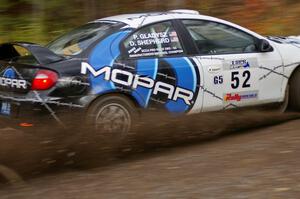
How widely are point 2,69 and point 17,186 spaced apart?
5.89 feet

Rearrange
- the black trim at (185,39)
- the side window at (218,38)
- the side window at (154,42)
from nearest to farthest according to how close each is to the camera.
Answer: the side window at (154,42) → the black trim at (185,39) → the side window at (218,38)

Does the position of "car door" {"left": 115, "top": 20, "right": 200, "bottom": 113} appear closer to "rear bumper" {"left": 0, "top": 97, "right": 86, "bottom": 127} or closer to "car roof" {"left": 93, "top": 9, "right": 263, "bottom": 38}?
"car roof" {"left": 93, "top": 9, "right": 263, "bottom": 38}

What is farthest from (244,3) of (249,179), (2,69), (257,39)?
(249,179)

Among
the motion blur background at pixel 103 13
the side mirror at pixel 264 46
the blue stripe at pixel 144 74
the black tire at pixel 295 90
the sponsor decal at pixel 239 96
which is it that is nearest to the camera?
the blue stripe at pixel 144 74

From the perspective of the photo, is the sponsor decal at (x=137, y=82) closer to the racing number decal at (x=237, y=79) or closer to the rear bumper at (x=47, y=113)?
the rear bumper at (x=47, y=113)

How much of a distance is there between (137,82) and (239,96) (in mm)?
1548

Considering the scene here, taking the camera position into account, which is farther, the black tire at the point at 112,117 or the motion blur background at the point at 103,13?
the motion blur background at the point at 103,13

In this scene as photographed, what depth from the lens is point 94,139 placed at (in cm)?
574

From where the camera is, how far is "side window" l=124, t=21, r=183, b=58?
6.43m

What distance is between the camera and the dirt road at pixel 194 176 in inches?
181

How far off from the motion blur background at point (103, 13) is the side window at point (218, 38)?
5521 millimetres

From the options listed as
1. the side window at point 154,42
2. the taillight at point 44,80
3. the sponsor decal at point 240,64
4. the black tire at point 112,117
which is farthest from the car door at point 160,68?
the taillight at point 44,80

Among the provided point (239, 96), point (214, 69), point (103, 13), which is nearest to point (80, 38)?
point (214, 69)

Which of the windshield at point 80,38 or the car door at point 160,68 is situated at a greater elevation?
the windshield at point 80,38
